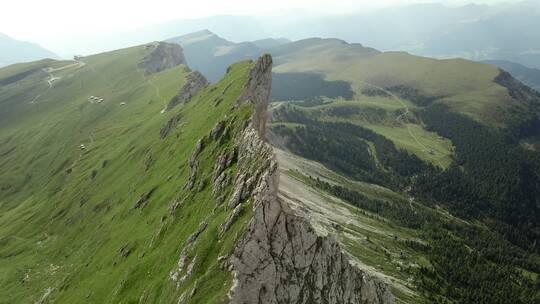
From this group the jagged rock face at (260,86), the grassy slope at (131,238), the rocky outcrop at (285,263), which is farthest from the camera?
the jagged rock face at (260,86)

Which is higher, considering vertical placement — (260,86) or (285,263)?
(285,263)

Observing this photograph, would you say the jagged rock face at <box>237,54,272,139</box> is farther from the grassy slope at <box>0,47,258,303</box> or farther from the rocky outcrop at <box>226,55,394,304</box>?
the rocky outcrop at <box>226,55,394,304</box>

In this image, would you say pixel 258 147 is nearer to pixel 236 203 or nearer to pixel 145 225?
pixel 236 203

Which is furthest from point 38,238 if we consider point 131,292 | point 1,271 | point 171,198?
point 131,292

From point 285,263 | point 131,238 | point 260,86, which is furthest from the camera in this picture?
point 260,86

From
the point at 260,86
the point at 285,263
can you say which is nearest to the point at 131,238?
the point at 260,86

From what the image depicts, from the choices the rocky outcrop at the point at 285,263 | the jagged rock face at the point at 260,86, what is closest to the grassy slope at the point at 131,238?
the rocky outcrop at the point at 285,263

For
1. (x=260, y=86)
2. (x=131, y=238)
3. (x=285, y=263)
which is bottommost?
(x=131, y=238)

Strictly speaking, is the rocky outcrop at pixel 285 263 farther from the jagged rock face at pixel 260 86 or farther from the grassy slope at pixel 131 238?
the jagged rock face at pixel 260 86

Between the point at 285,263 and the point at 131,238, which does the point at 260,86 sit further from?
the point at 285,263
